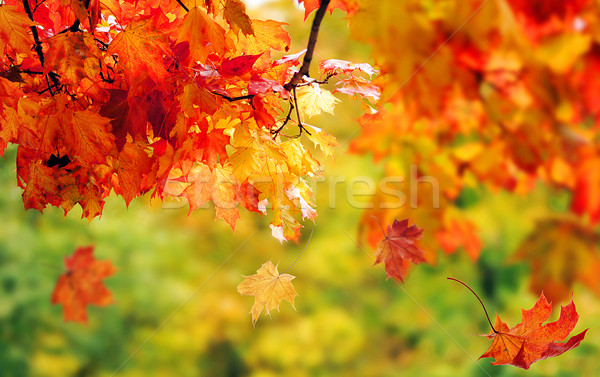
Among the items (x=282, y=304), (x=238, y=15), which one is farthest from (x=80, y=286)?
(x=238, y=15)

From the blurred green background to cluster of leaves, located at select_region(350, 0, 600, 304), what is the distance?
118 cm

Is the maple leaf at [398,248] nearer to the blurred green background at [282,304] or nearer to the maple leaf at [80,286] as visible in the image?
the maple leaf at [80,286]

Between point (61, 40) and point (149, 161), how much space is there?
29cm

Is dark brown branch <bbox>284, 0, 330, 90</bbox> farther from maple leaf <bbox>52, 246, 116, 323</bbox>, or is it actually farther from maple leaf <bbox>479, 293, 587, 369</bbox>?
maple leaf <bbox>52, 246, 116, 323</bbox>

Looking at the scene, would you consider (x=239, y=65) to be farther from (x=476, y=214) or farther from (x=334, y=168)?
(x=476, y=214)

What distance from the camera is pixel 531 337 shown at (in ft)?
4.16

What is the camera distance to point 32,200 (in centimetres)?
124

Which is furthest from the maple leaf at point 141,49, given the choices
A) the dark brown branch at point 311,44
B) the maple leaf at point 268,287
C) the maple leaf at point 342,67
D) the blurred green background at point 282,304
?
the blurred green background at point 282,304

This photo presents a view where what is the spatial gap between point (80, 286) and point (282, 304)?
2.10 meters

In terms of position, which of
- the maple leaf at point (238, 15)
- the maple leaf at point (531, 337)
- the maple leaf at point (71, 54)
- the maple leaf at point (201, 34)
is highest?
the maple leaf at point (238, 15)

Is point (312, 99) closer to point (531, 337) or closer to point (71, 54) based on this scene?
point (71, 54)

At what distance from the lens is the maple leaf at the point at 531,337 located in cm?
123

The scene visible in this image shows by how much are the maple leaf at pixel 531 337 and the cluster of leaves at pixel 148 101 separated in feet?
1.80

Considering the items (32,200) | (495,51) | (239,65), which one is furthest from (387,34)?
(32,200)
